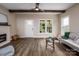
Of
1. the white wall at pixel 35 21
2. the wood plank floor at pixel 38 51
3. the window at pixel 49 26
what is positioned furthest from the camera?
the window at pixel 49 26

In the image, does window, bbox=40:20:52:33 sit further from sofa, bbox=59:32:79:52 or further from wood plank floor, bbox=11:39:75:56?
sofa, bbox=59:32:79:52

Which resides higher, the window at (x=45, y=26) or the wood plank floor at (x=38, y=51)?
the window at (x=45, y=26)

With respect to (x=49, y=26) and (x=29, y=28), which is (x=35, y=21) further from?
(x=49, y=26)

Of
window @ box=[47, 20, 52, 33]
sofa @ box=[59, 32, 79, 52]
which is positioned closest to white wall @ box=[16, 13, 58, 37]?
window @ box=[47, 20, 52, 33]

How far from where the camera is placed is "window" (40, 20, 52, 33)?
11.3 meters

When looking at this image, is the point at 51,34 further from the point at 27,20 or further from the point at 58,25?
the point at 27,20

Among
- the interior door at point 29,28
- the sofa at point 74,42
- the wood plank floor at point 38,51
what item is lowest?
the wood plank floor at point 38,51

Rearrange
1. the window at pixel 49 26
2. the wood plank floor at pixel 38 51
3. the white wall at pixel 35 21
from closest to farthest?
the wood plank floor at pixel 38 51 → the white wall at pixel 35 21 → the window at pixel 49 26

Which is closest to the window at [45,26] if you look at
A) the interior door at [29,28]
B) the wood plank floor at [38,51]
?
the interior door at [29,28]

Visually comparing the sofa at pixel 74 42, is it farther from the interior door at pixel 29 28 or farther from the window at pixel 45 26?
the interior door at pixel 29 28

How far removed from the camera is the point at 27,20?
11.3 metres

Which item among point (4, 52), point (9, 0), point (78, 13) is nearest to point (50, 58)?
point (9, 0)

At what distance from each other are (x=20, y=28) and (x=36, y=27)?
1602 millimetres

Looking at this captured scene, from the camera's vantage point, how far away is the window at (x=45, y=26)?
1129cm
